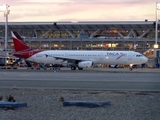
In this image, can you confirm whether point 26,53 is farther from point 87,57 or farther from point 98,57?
point 98,57

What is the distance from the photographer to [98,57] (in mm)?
57938

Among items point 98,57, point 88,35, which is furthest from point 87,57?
point 88,35

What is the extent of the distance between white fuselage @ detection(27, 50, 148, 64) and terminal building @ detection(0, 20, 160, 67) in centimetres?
3224

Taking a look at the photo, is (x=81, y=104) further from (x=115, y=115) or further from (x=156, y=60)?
(x=156, y=60)

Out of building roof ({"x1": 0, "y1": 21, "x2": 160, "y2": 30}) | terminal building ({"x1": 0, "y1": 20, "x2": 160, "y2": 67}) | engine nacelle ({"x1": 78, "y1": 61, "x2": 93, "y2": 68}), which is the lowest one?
engine nacelle ({"x1": 78, "y1": 61, "x2": 93, "y2": 68})

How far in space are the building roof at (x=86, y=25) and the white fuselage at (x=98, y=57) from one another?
4194 cm

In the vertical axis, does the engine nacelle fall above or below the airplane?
below

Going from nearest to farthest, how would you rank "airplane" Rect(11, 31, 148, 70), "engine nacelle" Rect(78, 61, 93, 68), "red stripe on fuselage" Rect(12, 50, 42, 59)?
"engine nacelle" Rect(78, 61, 93, 68)
"airplane" Rect(11, 31, 148, 70)
"red stripe on fuselage" Rect(12, 50, 42, 59)

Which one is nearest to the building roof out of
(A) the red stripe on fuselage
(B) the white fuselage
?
(B) the white fuselage

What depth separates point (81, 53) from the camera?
193 feet

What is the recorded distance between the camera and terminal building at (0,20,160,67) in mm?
93562

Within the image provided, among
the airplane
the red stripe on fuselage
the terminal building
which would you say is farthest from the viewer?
the terminal building

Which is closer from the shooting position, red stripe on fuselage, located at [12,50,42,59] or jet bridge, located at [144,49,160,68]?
red stripe on fuselage, located at [12,50,42,59]

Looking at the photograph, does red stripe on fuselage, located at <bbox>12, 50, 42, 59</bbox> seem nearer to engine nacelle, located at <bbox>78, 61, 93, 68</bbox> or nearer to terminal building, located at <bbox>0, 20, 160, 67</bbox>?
engine nacelle, located at <bbox>78, 61, 93, 68</bbox>
